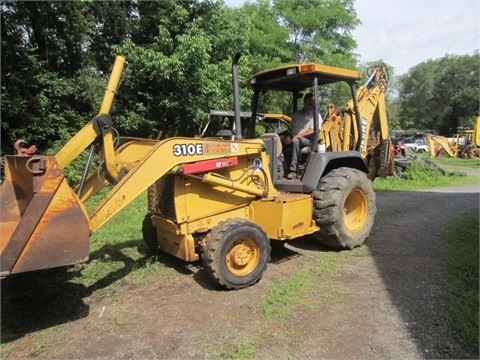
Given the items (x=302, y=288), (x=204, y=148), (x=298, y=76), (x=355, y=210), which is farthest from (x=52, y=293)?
(x=355, y=210)

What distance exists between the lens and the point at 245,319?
3.91m

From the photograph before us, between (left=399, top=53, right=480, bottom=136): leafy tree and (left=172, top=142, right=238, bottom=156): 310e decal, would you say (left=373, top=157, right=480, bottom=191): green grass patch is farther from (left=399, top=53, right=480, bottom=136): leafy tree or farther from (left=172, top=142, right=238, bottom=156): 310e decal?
(left=399, top=53, right=480, bottom=136): leafy tree

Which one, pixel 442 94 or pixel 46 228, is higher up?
pixel 442 94

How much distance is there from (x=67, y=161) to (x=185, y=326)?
202 centimetres

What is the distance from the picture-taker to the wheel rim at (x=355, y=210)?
6.16 metres

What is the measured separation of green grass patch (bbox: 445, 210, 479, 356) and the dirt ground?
103 mm

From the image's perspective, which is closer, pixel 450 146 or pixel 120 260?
pixel 120 260

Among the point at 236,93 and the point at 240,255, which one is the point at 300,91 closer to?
the point at 236,93

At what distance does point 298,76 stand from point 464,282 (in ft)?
11.0

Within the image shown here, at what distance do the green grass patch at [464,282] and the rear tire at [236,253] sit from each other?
199cm

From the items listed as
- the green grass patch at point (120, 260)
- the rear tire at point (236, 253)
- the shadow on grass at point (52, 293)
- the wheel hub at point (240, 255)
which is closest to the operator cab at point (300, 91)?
the rear tire at point (236, 253)

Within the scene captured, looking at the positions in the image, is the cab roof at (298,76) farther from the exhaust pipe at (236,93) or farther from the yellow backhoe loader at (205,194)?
the exhaust pipe at (236,93)

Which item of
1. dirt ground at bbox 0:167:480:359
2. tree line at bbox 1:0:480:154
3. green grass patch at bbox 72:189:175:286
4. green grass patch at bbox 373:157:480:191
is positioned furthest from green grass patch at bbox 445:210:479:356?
tree line at bbox 1:0:480:154

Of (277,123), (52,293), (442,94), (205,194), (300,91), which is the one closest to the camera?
(52,293)
